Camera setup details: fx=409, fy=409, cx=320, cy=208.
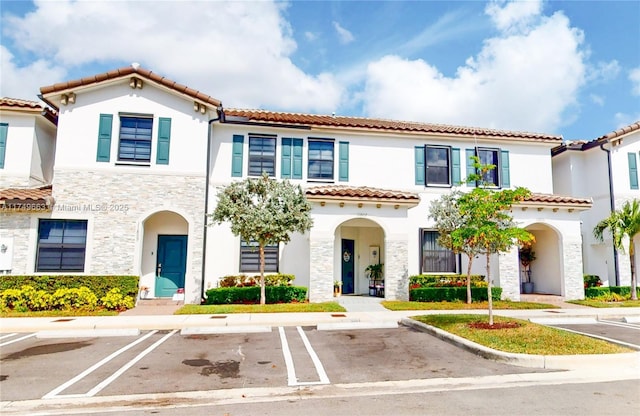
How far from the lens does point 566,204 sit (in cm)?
1661

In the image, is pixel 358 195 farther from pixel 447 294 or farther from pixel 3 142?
pixel 3 142

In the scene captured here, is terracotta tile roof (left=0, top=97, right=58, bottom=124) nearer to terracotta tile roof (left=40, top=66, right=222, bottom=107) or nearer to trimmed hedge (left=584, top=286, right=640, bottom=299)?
terracotta tile roof (left=40, top=66, right=222, bottom=107)

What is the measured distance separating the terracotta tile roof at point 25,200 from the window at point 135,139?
2.82 m

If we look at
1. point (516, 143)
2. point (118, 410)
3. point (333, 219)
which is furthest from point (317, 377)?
point (516, 143)

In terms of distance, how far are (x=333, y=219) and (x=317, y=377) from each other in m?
9.15

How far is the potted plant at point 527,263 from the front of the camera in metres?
19.1

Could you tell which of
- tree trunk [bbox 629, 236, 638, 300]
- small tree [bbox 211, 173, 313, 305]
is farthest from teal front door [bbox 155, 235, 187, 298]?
tree trunk [bbox 629, 236, 638, 300]

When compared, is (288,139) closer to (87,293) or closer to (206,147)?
(206,147)

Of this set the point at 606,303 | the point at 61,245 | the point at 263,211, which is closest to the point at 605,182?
the point at 606,303

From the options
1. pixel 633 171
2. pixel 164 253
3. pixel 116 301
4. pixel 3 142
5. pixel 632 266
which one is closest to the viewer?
pixel 116 301

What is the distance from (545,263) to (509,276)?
3569mm

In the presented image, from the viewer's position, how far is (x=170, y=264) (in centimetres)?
1598

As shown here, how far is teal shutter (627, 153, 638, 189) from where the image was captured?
18.8 metres

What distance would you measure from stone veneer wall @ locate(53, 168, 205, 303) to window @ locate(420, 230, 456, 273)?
9.09 metres
